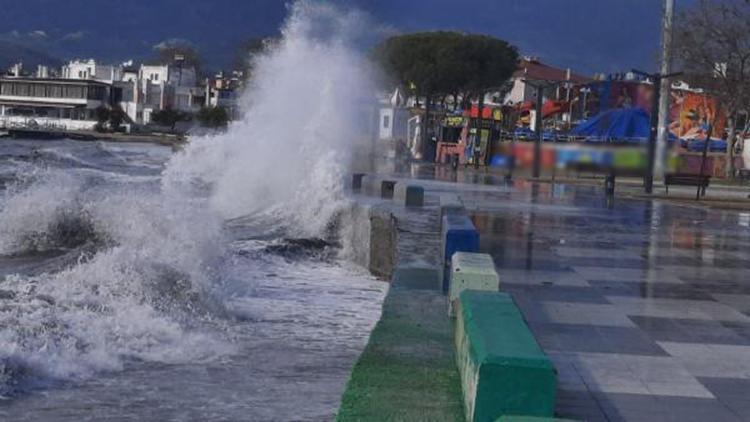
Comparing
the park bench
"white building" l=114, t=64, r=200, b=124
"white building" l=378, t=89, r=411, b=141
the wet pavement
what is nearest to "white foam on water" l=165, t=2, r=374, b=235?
the wet pavement

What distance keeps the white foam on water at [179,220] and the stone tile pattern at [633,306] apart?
9.76 ft

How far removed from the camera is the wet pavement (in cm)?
721

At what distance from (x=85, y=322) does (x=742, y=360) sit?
203 inches

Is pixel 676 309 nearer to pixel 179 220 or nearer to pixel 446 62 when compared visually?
pixel 179 220

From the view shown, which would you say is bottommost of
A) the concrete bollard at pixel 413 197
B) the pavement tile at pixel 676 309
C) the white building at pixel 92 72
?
the pavement tile at pixel 676 309

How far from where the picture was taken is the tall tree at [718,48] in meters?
38.9

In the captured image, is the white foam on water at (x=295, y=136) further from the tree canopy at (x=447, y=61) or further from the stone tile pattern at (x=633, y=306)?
the tree canopy at (x=447, y=61)

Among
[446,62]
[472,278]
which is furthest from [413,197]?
[446,62]

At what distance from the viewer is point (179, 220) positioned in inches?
606

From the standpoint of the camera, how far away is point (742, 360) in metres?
8.55

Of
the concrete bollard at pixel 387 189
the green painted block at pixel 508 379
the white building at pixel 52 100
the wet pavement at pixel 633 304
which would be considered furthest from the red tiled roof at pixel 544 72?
the green painted block at pixel 508 379

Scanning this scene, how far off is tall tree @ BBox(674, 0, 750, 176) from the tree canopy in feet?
76.9

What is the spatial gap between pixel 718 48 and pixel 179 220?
94.9ft

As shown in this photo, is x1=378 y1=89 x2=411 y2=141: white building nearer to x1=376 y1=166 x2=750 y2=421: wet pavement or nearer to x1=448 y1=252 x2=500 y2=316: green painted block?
x1=376 y1=166 x2=750 y2=421: wet pavement
